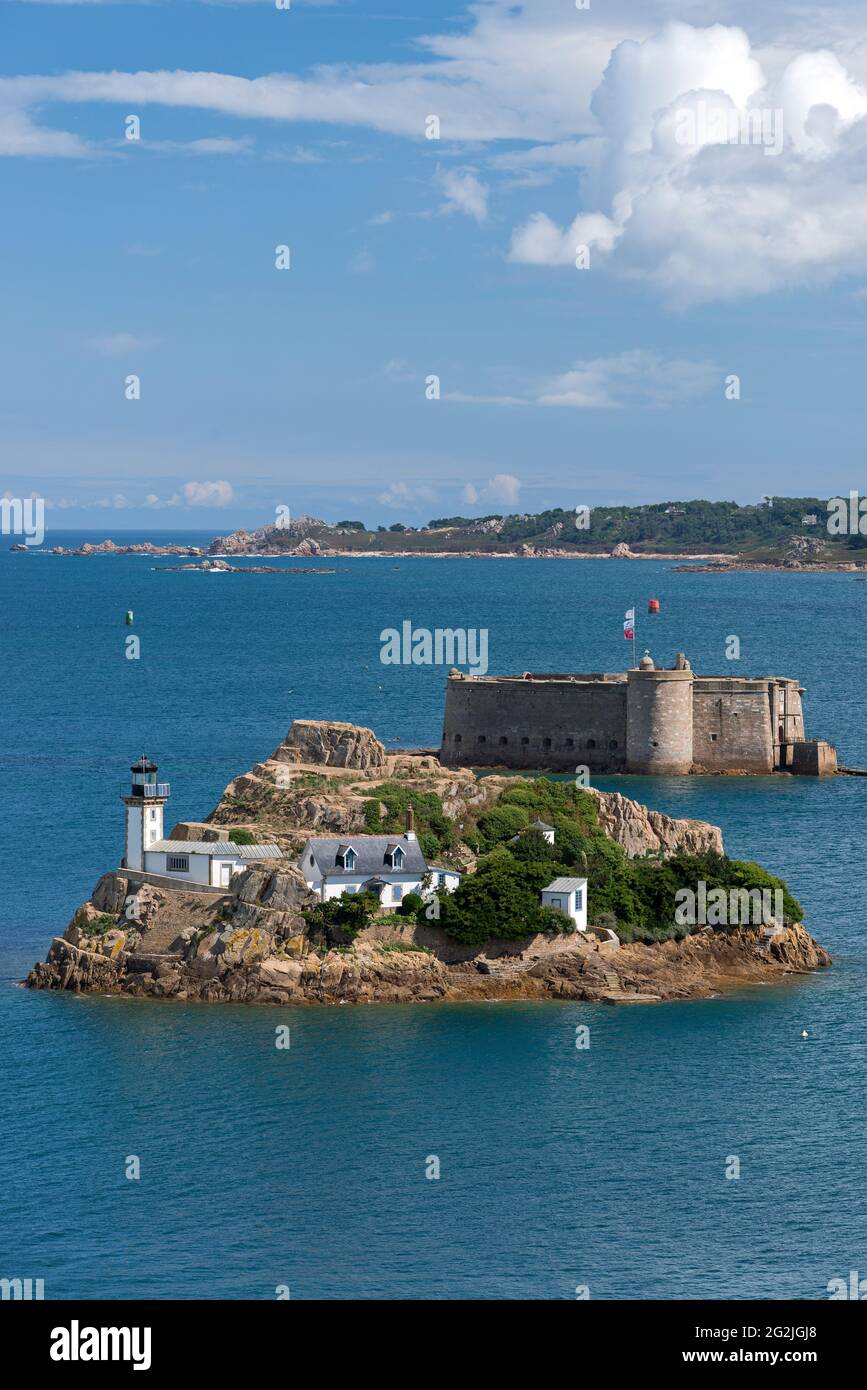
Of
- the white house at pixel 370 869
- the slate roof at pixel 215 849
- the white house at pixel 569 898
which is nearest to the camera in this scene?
the white house at pixel 370 869

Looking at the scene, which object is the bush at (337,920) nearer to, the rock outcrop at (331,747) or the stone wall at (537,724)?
the rock outcrop at (331,747)

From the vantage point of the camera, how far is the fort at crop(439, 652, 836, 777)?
108m

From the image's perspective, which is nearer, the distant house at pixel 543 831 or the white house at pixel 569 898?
the white house at pixel 569 898

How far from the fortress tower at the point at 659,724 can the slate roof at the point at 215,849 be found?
142 feet

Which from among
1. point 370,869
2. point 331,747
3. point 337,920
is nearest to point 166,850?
point 370,869

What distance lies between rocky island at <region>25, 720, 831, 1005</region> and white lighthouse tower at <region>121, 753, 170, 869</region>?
41 cm

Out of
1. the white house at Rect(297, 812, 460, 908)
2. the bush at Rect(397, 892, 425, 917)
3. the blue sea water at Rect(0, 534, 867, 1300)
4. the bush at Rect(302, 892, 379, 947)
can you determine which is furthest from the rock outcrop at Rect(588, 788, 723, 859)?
the bush at Rect(302, 892, 379, 947)

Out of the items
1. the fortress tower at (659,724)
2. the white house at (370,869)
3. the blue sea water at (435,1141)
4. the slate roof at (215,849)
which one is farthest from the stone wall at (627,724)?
the slate roof at (215,849)

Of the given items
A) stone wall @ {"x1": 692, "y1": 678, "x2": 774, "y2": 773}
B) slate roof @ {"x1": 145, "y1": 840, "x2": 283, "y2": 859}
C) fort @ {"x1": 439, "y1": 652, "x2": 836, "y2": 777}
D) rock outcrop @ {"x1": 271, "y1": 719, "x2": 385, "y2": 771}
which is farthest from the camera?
stone wall @ {"x1": 692, "y1": 678, "x2": 774, "y2": 773}

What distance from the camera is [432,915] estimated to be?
6425 centimetres

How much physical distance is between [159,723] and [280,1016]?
67.8 metres

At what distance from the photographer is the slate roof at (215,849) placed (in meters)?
65.4

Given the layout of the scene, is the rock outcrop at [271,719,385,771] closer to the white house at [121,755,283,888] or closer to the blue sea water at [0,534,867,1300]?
the blue sea water at [0,534,867,1300]
